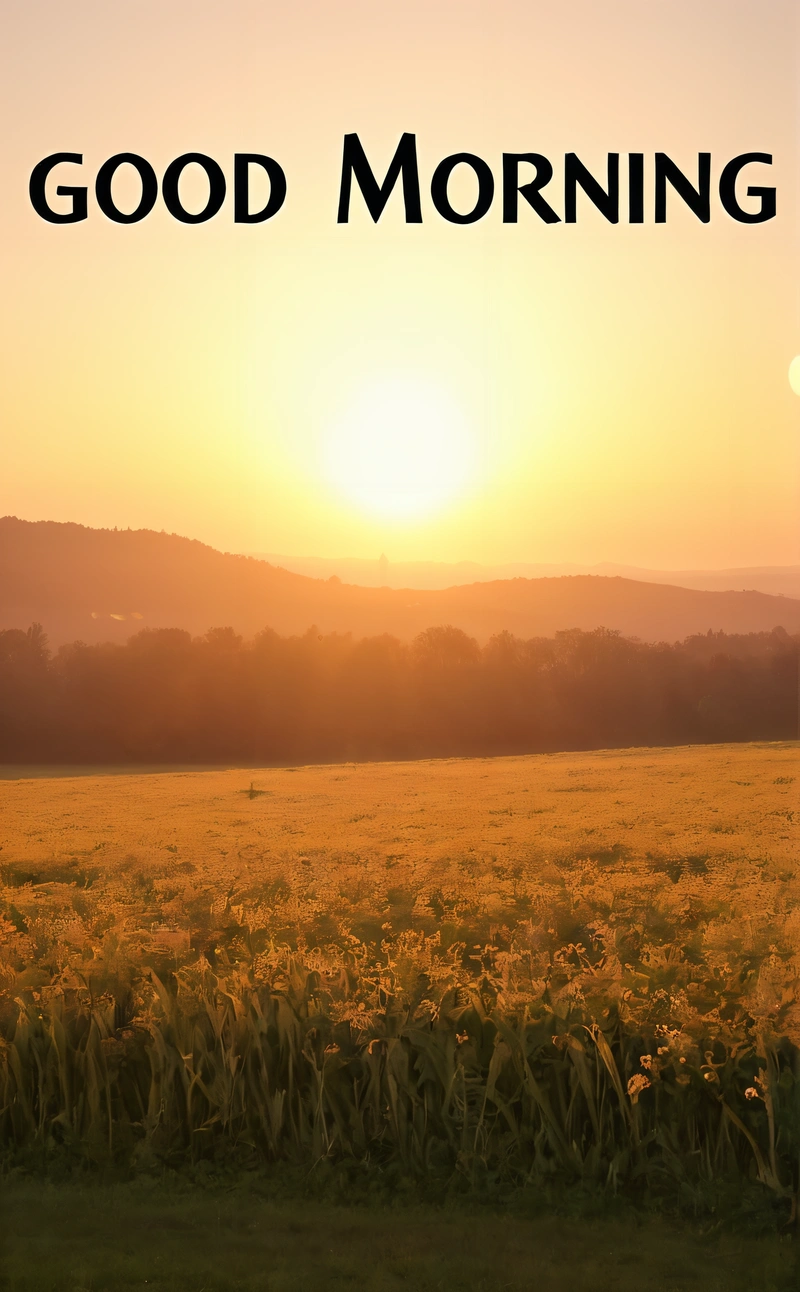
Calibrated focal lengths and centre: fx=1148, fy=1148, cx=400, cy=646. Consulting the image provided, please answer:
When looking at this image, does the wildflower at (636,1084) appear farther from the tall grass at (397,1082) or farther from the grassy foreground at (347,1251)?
the grassy foreground at (347,1251)

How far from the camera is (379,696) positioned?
6875 centimetres

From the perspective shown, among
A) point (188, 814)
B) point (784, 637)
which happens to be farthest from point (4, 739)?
point (784, 637)

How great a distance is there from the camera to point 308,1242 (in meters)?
12.3

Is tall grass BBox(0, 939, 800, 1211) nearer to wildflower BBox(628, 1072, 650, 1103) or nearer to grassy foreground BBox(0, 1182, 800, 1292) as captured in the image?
wildflower BBox(628, 1072, 650, 1103)

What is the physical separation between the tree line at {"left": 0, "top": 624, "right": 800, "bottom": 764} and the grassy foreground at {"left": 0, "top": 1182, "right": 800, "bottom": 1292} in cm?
5141

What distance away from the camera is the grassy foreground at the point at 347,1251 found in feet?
37.4

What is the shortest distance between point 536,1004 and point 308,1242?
4.10 metres

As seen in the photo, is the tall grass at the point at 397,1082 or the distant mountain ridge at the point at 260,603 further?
the distant mountain ridge at the point at 260,603

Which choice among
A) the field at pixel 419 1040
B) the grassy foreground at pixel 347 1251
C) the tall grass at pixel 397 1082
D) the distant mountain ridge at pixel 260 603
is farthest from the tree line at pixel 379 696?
the grassy foreground at pixel 347 1251

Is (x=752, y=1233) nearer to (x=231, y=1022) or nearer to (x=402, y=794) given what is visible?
(x=231, y=1022)

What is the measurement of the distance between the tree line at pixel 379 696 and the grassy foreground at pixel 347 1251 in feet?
169

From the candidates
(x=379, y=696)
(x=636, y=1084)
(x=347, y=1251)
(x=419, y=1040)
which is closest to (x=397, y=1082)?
(x=419, y=1040)

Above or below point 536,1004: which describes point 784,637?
above

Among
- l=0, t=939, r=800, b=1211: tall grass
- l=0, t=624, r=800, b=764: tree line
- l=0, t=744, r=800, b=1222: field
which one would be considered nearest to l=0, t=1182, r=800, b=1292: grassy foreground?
l=0, t=744, r=800, b=1222: field
